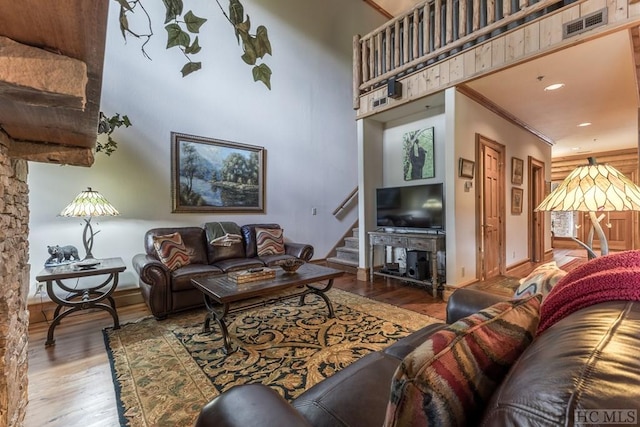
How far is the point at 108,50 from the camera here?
3.17 metres

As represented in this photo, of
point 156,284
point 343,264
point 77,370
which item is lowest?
point 77,370

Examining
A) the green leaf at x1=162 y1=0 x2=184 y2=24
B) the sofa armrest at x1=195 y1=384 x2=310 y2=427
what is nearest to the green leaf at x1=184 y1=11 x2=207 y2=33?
the green leaf at x1=162 y1=0 x2=184 y2=24

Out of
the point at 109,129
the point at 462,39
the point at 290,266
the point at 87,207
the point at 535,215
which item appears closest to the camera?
the point at 87,207

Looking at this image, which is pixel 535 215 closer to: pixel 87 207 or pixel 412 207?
pixel 412 207

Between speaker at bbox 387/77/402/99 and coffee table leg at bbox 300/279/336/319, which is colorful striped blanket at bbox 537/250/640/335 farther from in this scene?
speaker at bbox 387/77/402/99

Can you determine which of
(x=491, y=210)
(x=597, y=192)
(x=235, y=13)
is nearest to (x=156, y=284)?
(x=235, y=13)

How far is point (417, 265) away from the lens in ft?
12.2

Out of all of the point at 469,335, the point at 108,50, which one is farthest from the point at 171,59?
the point at 469,335

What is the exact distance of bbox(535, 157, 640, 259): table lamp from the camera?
1378 millimetres

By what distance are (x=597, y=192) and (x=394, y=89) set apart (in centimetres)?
274

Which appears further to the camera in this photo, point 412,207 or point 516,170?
point 516,170

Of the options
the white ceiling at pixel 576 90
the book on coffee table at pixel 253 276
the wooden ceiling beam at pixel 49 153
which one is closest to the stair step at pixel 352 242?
the book on coffee table at pixel 253 276

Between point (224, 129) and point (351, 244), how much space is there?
2.86 m

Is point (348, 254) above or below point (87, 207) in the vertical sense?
below
